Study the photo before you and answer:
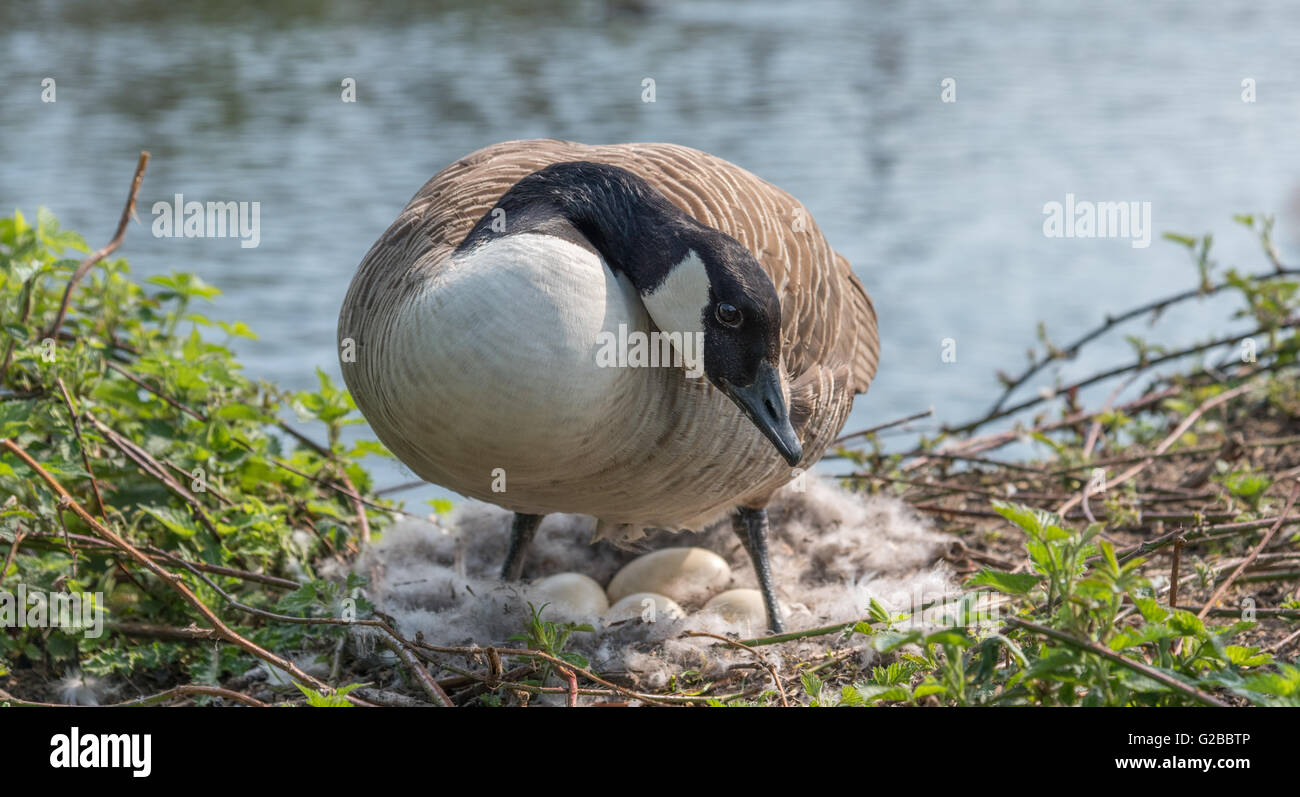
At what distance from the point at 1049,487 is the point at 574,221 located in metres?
2.57

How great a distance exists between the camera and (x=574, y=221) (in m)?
2.89

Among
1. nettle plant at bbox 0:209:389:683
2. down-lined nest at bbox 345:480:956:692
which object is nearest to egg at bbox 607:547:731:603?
down-lined nest at bbox 345:480:956:692

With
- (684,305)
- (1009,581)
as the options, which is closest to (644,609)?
(684,305)

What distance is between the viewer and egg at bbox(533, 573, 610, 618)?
375 cm

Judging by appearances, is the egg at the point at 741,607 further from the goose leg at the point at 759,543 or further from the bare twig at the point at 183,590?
the bare twig at the point at 183,590

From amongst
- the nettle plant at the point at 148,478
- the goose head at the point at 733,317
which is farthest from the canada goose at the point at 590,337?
the nettle plant at the point at 148,478

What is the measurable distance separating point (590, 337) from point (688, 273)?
1.11ft

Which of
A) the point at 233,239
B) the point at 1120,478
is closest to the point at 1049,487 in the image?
the point at 1120,478

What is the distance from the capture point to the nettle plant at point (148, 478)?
329 cm

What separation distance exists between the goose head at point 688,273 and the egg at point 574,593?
1.13 metres

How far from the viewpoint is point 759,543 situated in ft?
12.7

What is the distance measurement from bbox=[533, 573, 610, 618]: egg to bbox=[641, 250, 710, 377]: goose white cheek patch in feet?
3.76

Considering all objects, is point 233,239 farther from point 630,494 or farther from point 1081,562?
point 1081,562

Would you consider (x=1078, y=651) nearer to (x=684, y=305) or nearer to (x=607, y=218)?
(x=684, y=305)
